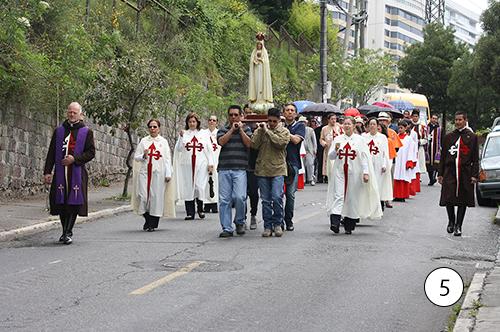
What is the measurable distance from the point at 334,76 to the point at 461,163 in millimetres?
36861

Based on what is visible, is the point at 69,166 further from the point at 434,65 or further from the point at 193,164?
the point at 434,65

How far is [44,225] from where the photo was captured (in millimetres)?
16188

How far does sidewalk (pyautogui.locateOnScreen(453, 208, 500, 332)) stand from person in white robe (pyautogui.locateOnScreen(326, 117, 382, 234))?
452cm

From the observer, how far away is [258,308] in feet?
29.7

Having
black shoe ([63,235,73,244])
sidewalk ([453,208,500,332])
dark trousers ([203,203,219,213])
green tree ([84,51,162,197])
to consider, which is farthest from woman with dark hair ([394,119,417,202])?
sidewalk ([453,208,500,332])

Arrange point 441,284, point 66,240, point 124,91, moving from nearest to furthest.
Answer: point 441,284
point 66,240
point 124,91

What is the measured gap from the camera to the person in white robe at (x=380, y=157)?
19172 mm

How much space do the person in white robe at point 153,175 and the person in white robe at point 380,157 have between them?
4415 mm

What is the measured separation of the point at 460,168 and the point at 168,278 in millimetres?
6509

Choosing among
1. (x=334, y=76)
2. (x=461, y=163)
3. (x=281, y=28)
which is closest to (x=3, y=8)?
(x=461, y=163)

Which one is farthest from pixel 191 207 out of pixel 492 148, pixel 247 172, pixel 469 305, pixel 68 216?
pixel 469 305

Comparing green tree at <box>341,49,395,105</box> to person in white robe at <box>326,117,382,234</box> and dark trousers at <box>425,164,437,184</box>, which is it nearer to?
dark trousers at <box>425,164,437,184</box>

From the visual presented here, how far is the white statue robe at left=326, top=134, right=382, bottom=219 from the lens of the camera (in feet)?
51.4

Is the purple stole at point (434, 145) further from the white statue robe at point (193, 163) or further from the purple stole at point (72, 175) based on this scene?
the purple stole at point (72, 175)
